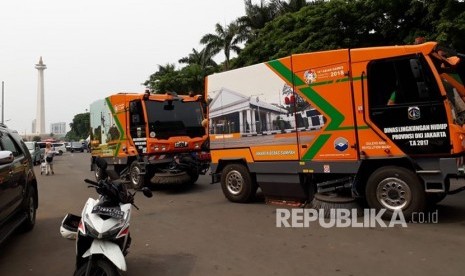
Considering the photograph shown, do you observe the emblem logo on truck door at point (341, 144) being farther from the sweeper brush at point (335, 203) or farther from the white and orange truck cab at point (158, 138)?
the white and orange truck cab at point (158, 138)

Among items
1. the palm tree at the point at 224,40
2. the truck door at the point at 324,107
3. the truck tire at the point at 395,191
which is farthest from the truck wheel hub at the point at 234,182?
the palm tree at the point at 224,40

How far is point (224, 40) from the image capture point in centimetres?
3453

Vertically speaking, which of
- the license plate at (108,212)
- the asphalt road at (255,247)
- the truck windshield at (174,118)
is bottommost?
the asphalt road at (255,247)

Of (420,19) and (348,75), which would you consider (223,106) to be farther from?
(420,19)

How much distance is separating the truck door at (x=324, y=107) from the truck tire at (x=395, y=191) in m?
0.56

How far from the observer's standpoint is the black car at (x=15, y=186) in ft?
17.9

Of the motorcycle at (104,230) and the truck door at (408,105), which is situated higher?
the truck door at (408,105)

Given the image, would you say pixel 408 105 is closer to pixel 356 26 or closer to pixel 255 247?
pixel 255 247

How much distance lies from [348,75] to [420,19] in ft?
35.2

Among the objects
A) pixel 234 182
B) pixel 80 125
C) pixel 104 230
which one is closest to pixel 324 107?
pixel 234 182

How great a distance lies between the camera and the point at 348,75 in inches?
277

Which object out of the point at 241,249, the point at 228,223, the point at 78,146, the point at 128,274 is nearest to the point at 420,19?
the point at 228,223

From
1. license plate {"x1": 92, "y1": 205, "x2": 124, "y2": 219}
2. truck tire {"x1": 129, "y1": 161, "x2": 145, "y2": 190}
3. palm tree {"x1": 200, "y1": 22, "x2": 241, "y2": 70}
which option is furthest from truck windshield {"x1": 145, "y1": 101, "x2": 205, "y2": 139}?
palm tree {"x1": 200, "y1": 22, "x2": 241, "y2": 70}

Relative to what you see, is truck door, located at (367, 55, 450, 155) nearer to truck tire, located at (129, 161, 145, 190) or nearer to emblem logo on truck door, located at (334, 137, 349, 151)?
emblem logo on truck door, located at (334, 137, 349, 151)
